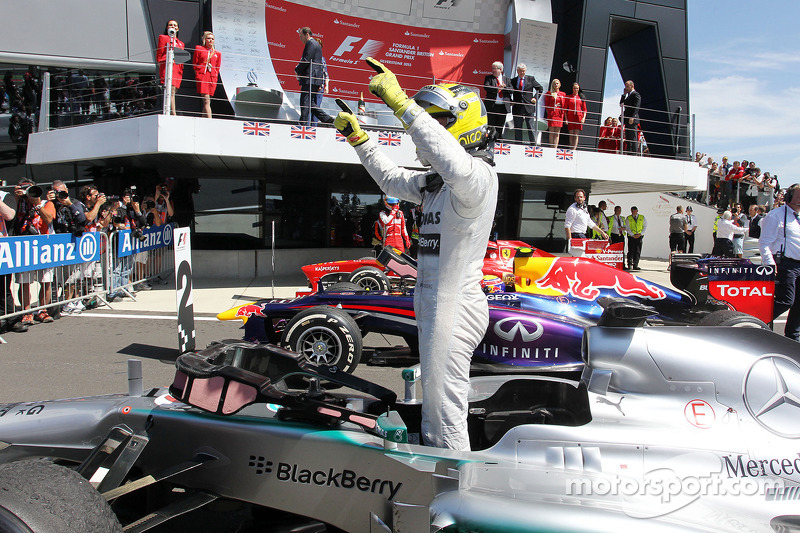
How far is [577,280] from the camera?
5809mm

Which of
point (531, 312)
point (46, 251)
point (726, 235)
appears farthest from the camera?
point (726, 235)

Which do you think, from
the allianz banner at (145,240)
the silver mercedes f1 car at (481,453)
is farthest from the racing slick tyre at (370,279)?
the silver mercedes f1 car at (481,453)

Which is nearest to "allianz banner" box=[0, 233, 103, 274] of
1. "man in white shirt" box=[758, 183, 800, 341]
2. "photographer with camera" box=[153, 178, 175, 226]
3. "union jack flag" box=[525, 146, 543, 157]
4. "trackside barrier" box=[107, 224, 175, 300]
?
"trackside barrier" box=[107, 224, 175, 300]

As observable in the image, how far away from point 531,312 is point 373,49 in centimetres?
1096

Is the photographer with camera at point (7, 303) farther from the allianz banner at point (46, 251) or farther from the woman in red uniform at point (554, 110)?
the woman in red uniform at point (554, 110)

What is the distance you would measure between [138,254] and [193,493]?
8.71 m

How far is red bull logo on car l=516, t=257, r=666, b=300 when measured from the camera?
18.8 ft

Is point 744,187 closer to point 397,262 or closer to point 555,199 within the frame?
point 555,199

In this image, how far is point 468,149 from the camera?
8.16 ft

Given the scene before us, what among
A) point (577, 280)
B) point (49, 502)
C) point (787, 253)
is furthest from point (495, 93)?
point (49, 502)

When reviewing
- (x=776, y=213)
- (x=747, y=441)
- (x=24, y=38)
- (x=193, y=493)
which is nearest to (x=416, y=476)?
(x=193, y=493)

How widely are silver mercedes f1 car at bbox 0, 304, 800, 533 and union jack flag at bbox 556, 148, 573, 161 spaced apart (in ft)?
32.5

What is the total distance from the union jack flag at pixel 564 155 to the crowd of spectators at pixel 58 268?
8554mm

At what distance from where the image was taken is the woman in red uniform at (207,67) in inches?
391
